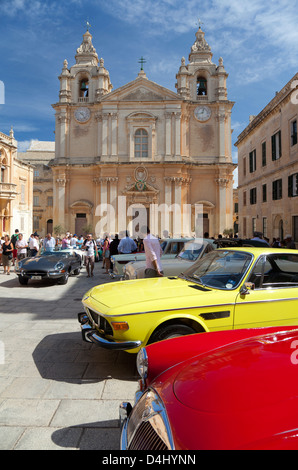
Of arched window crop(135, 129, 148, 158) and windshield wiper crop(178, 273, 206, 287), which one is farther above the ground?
arched window crop(135, 129, 148, 158)

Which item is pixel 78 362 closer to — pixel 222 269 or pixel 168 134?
pixel 222 269

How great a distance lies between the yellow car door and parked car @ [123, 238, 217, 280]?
10.4 ft

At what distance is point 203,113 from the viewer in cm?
3178

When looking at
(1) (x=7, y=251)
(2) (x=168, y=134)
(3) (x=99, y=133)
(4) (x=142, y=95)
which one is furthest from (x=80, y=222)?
(1) (x=7, y=251)

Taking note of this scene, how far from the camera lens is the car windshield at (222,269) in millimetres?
4145

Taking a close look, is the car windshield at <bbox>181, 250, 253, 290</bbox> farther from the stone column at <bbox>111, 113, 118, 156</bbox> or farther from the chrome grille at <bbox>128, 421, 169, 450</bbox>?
the stone column at <bbox>111, 113, 118, 156</bbox>

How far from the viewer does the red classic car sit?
1.51 m

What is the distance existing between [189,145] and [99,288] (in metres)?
29.2

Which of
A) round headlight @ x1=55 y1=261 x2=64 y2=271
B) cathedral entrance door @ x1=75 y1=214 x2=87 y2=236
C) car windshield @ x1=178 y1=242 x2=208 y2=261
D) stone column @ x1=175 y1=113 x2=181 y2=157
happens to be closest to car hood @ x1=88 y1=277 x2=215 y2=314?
car windshield @ x1=178 y1=242 x2=208 y2=261

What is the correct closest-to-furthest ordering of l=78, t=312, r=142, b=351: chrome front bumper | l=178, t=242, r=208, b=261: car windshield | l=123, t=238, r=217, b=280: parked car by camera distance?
1. l=78, t=312, r=142, b=351: chrome front bumper
2. l=123, t=238, r=217, b=280: parked car
3. l=178, t=242, r=208, b=261: car windshield

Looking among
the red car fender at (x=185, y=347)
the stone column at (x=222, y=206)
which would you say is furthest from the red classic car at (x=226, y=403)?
the stone column at (x=222, y=206)

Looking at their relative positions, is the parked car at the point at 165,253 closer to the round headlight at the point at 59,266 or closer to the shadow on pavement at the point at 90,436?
the round headlight at the point at 59,266
